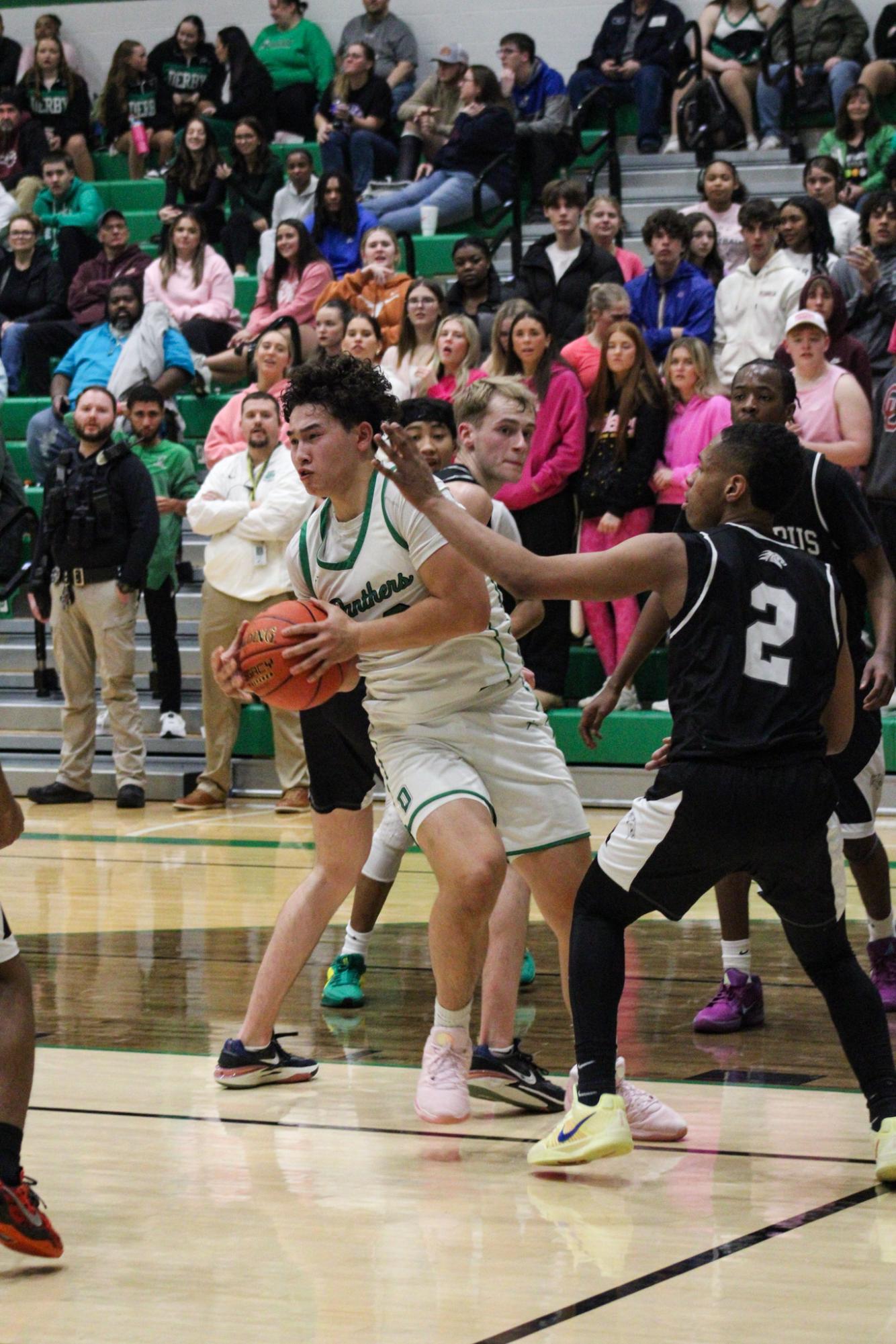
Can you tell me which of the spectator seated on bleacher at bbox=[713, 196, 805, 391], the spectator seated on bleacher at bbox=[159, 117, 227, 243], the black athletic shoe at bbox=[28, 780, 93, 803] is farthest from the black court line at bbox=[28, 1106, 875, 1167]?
the spectator seated on bleacher at bbox=[159, 117, 227, 243]

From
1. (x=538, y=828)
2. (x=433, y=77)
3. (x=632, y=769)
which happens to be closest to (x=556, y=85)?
(x=433, y=77)

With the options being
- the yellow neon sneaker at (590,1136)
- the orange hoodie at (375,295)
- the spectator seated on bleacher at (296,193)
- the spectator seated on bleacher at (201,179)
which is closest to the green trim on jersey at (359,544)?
the yellow neon sneaker at (590,1136)

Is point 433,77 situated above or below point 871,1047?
above

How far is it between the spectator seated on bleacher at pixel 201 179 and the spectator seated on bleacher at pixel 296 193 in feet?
2.46

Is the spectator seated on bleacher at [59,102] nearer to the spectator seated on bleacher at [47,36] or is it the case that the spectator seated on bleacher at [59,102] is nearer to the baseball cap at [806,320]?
the spectator seated on bleacher at [47,36]

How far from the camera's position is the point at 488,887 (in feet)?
12.8

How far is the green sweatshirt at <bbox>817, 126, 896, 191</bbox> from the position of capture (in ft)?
35.1

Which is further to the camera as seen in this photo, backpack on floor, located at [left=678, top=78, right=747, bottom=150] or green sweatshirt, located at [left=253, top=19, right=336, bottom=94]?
green sweatshirt, located at [left=253, top=19, right=336, bottom=94]

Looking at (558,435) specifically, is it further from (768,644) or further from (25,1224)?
(25,1224)

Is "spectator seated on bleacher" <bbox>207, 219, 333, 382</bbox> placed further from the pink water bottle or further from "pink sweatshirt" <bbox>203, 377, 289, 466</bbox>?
the pink water bottle

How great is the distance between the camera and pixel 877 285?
9.14 meters

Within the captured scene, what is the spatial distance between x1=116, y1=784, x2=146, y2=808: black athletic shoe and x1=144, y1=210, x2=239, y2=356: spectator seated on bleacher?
3783 millimetres

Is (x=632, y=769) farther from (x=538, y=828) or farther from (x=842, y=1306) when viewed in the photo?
(x=842, y=1306)

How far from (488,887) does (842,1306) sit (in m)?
1.28
